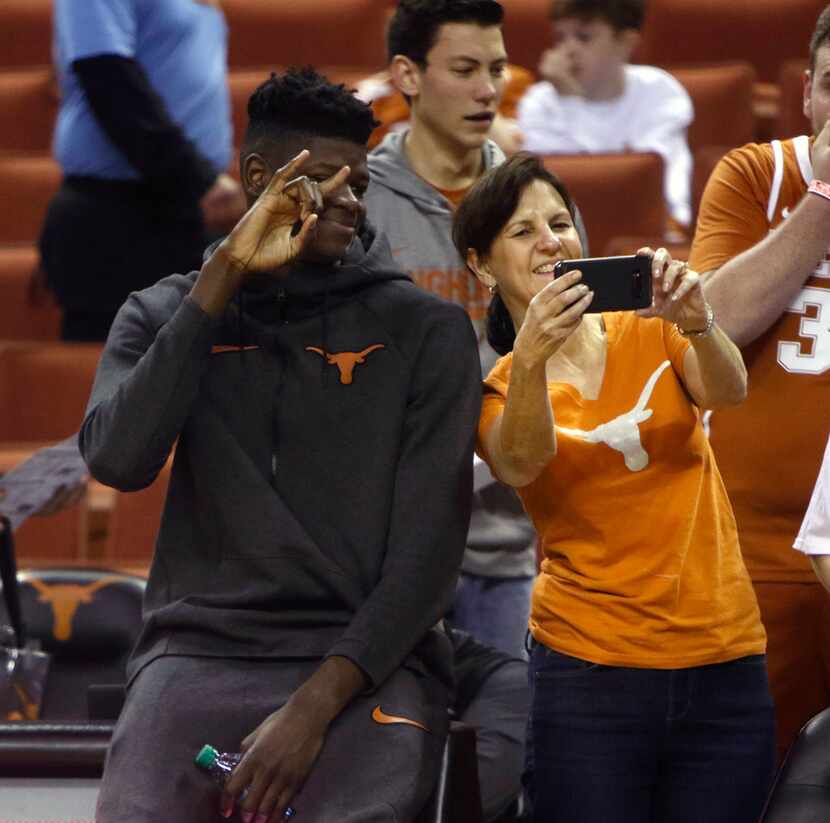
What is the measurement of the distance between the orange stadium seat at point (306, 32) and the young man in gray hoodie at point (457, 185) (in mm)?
2528

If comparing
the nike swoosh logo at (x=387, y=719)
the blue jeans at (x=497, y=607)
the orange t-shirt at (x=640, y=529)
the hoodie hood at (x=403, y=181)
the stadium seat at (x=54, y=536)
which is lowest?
the stadium seat at (x=54, y=536)

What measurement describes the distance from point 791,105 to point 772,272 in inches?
96.6

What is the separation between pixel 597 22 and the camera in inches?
170

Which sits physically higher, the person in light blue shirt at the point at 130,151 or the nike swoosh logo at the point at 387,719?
the person in light blue shirt at the point at 130,151

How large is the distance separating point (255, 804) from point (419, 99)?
141 cm

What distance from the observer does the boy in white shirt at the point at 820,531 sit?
187 centimetres

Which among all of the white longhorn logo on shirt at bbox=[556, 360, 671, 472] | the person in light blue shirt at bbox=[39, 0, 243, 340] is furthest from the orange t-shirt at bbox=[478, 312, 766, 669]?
the person in light blue shirt at bbox=[39, 0, 243, 340]

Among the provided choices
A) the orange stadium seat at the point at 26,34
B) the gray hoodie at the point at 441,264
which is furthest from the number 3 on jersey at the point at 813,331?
the orange stadium seat at the point at 26,34

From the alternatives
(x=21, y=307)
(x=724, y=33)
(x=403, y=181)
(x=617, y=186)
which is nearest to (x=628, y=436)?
(x=403, y=181)

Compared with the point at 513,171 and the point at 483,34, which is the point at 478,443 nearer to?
the point at 513,171

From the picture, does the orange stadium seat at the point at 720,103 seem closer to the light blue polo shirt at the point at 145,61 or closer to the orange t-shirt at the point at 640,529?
the light blue polo shirt at the point at 145,61

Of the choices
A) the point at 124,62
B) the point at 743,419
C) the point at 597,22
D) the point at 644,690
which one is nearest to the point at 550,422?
the point at 644,690

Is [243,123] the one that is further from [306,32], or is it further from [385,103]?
[385,103]

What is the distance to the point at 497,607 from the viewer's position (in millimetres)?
2773
